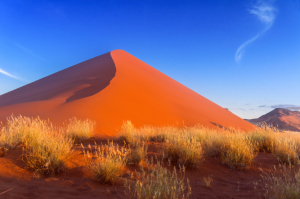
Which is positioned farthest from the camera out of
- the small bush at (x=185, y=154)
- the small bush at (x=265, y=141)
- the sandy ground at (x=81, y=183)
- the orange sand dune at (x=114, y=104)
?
the orange sand dune at (x=114, y=104)

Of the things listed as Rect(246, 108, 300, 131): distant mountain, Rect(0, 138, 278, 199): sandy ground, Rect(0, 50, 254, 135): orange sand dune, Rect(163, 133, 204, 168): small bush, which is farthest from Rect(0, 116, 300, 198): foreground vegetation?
Rect(246, 108, 300, 131): distant mountain

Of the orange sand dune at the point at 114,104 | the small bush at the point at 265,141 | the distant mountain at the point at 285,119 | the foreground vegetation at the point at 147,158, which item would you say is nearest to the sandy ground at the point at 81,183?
the foreground vegetation at the point at 147,158

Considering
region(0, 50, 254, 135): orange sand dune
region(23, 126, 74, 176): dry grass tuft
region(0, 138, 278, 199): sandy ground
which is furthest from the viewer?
region(0, 50, 254, 135): orange sand dune

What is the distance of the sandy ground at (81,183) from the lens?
9.87 ft

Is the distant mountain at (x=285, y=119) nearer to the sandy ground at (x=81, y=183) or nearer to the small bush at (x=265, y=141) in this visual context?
the small bush at (x=265, y=141)

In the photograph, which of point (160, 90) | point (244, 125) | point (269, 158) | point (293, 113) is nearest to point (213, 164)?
point (269, 158)

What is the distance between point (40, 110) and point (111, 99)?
5.60m

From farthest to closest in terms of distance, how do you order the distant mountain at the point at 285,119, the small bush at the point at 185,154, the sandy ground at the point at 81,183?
the distant mountain at the point at 285,119, the small bush at the point at 185,154, the sandy ground at the point at 81,183

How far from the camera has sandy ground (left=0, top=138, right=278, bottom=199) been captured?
9.87ft

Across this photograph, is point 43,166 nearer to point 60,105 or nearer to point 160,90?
point 60,105

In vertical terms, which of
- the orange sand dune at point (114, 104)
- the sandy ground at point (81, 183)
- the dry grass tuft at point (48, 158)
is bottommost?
the sandy ground at point (81, 183)

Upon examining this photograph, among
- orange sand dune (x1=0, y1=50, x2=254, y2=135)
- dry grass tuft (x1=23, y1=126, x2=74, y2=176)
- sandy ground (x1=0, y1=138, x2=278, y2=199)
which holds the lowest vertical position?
sandy ground (x1=0, y1=138, x2=278, y2=199)

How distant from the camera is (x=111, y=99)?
1585 centimetres

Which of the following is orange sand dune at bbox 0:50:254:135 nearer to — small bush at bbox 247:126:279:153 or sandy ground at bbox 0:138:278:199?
small bush at bbox 247:126:279:153
